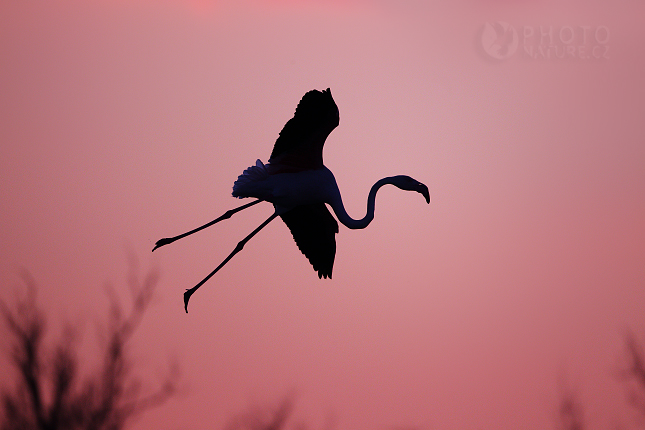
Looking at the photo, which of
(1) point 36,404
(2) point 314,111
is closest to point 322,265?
(2) point 314,111

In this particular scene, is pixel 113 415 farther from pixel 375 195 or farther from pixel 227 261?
pixel 375 195

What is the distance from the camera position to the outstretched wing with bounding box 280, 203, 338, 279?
602cm

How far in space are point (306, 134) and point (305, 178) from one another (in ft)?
1.30

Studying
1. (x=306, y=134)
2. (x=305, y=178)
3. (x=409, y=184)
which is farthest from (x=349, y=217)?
(x=306, y=134)

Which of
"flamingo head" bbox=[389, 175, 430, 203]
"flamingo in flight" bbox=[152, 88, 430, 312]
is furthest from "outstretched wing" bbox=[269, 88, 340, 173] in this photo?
"flamingo head" bbox=[389, 175, 430, 203]

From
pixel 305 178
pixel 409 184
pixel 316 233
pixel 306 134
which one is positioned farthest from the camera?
pixel 316 233

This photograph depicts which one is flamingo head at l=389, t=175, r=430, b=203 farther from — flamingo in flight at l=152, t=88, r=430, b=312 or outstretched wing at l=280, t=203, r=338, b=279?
outstretched wing at l=280, t=203, r=338, b=279

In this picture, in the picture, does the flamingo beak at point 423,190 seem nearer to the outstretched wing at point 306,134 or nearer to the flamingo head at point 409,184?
the flamingo head at point 409,184

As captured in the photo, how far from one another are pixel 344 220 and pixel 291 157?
2.33ft

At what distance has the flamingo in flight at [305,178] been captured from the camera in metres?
5.32

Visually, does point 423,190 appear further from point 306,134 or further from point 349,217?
point 306,134

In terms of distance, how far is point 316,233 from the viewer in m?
6.07

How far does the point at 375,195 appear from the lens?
5.76 metres

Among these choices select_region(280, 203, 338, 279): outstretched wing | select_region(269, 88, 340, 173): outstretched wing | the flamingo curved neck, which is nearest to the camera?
select_region(269, 88, 340, 173): outstretched wing
